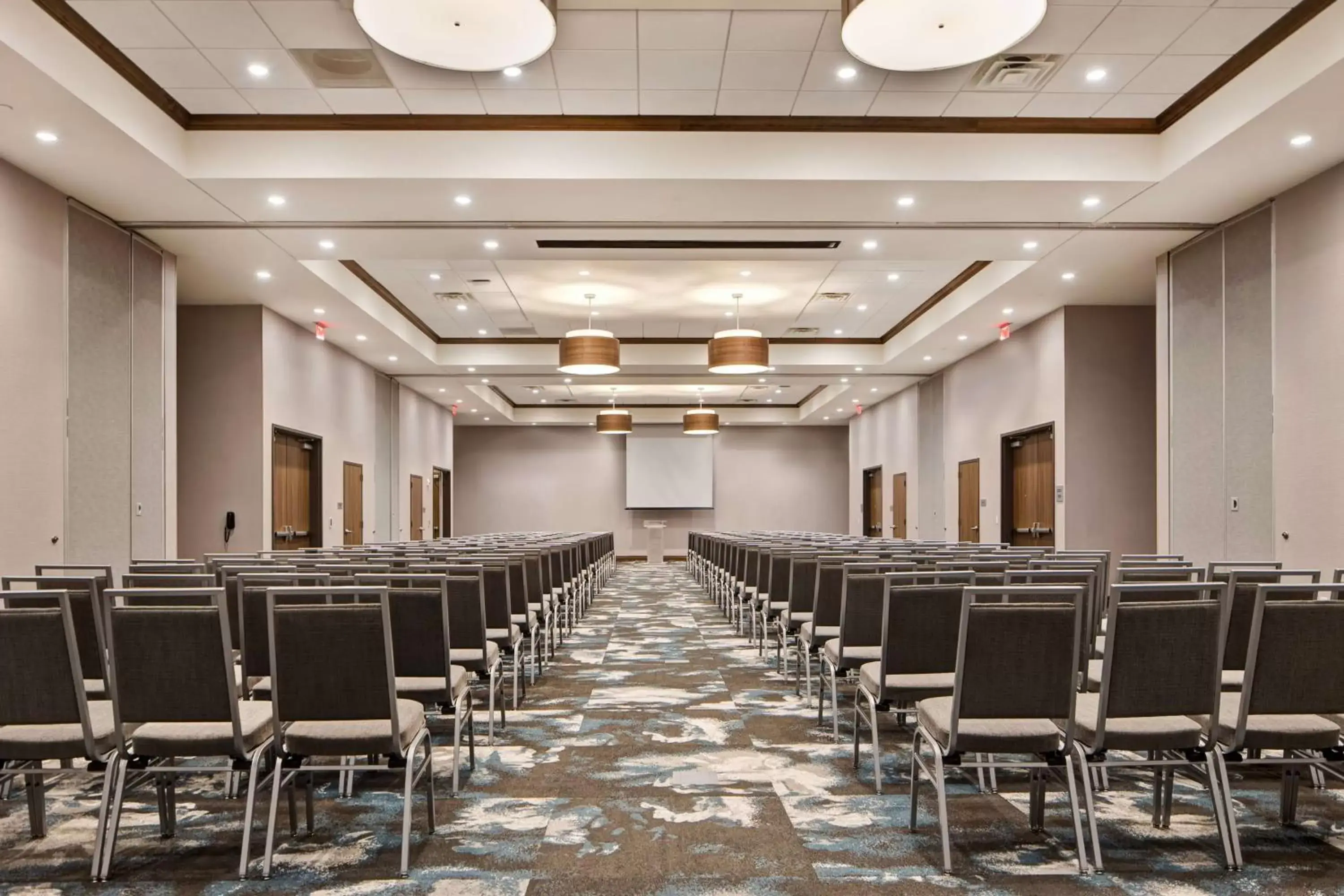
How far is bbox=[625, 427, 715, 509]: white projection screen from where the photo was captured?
25.6 meters

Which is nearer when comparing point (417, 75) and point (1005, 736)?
point (1005, 736)

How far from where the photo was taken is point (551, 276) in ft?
36.8

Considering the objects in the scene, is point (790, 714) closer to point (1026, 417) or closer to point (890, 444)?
point (1026, 417)

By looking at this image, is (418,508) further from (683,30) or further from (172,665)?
(172,665)

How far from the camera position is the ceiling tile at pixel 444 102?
6402mm

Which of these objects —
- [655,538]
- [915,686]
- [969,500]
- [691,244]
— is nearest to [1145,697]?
[915,686]

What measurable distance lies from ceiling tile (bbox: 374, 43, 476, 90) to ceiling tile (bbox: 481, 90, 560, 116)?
22cm

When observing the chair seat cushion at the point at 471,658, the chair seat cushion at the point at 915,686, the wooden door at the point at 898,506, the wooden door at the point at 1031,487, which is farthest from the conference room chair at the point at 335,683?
the wooden door at the point at 898,506

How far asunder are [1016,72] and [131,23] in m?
5.34

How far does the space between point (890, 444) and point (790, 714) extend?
15.0m

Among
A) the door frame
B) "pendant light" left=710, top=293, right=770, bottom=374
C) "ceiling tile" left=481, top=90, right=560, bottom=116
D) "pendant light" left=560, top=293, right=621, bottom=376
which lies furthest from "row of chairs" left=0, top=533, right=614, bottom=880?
the door frame

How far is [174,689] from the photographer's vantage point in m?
3.15

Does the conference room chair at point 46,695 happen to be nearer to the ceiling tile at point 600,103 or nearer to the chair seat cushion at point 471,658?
the chair seat cushion at point 471,658

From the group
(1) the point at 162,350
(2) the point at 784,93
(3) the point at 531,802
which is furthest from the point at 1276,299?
(1) the point at 162,350
